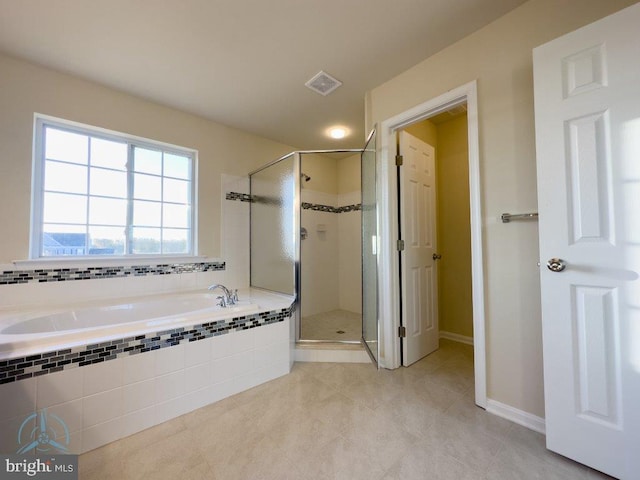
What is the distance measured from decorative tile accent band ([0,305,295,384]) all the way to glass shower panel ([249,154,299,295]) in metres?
0.81

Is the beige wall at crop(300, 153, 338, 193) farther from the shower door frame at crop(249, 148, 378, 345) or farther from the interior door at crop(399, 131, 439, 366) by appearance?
the interior door at crop(399, 131, 439, 366)

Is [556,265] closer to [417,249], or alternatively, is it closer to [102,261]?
[417,249]

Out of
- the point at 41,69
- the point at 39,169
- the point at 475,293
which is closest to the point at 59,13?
the point at 41,69

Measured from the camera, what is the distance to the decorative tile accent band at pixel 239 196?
2850 millimetres

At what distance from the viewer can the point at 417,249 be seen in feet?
7.30

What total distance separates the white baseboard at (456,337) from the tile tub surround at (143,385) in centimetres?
186

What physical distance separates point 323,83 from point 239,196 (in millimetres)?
1482

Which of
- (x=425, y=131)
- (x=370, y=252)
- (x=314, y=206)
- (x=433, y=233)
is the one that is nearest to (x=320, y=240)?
(x=314, y=206)

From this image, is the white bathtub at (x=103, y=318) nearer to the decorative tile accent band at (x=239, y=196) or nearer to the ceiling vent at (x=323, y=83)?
the decorative tile accent band at (x=239, y=196)

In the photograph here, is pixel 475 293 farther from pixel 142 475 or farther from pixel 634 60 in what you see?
pixel 142 475

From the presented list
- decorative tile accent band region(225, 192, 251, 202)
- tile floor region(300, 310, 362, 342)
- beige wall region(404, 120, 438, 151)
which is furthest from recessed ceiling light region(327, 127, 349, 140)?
tile floor region(300, 310, 362, 342)

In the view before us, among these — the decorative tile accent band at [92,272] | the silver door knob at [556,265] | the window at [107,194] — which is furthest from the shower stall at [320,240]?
the silver door knob at [556,265]

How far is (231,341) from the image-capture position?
1.73 metres

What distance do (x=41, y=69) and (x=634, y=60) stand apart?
3449 millimetres
